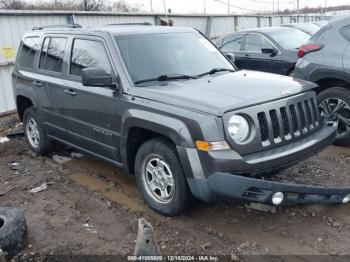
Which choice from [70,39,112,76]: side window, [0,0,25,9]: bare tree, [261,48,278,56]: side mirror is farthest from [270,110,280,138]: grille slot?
[0,0,25,9]: bare tree

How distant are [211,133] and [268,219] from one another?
3.92 feet

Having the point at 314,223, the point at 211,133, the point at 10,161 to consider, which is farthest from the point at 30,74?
the point at 314,223

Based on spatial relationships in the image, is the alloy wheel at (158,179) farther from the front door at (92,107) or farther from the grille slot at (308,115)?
the grille slot at (308,115)

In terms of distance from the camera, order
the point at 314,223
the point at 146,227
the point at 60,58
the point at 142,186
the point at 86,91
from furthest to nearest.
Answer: the point at 60,58 → the point at 86,91 → the point at 142,186 → the point at 314,223 → the point at 146,227

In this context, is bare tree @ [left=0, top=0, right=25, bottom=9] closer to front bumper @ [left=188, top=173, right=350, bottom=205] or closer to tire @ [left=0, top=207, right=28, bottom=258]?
tire @ [left=0, top=207, right=28, bottom=258]

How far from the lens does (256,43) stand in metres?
10.0

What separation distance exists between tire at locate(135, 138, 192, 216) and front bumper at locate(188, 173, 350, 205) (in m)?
0.23

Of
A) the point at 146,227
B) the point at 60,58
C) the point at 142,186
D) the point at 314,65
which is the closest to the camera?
the point at 146,227

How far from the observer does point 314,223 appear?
13.0ft

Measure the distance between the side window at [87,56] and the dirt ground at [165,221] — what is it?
4.74 feet

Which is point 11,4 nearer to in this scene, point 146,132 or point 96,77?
point 96,77

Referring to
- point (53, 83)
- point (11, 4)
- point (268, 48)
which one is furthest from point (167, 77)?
point (11, 4)

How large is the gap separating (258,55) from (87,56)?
18.9 ft

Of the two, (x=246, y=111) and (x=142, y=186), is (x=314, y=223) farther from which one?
(x=142, y=186)
